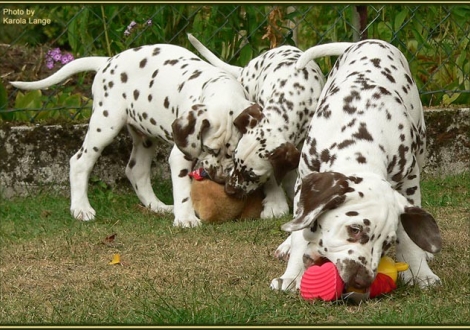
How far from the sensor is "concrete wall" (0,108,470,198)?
901cm

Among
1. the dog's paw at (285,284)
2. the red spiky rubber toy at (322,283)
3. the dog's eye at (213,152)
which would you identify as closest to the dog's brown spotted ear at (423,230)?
the red spiky rubber toy at (322,283)

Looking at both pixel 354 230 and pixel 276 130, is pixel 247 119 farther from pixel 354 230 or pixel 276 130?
pixel 354 230

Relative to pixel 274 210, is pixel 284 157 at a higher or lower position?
higher

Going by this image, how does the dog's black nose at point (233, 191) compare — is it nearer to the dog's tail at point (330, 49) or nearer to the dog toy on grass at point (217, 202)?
the dog toy on grass at point (217, 202)

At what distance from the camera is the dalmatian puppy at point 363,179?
5012 mm

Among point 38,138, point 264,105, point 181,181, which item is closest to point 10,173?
point 38,138

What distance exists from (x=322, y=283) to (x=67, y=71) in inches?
176

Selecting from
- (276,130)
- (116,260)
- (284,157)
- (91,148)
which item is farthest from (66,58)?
(116,260)

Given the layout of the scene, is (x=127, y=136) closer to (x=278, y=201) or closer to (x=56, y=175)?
(x=56, y=175)

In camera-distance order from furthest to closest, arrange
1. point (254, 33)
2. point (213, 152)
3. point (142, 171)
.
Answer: point (254, 33) < point (142, 171) < point (213, 152)

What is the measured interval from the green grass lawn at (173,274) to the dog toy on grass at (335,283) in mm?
47

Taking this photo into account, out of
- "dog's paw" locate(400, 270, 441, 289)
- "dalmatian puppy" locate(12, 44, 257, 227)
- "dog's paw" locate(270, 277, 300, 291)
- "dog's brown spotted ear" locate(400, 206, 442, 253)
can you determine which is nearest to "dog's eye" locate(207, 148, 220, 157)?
"dalmatian puppy" locate(12, 44, 257, 227)

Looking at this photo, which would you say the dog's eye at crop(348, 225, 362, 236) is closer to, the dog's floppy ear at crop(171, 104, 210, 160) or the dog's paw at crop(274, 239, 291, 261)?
the dog's paw at crop(274, 239, 291, 261)

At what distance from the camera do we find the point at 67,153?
29.8ft
